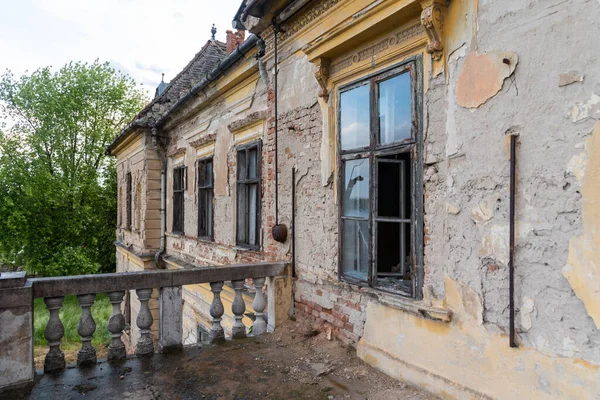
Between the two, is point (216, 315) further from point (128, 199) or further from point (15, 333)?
point (128, 199)

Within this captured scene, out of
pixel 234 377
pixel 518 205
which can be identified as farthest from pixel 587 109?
pixel 234 377

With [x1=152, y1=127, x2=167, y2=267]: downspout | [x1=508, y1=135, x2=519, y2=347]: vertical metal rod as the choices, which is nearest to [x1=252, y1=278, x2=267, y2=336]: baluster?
[x1=508, y1=135, x2=519, y2=347]: vertical metal rod

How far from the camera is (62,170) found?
76.5 ft

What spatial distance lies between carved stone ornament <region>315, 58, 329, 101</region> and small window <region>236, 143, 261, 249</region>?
7.46 feet

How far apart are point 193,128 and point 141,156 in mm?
3515

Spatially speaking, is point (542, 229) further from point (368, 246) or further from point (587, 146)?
point (368, 246)

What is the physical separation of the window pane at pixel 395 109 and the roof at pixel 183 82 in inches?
356

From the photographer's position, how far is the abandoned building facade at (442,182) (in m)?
2.41

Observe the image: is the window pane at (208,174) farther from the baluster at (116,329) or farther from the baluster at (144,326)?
the baluster at (116,329)

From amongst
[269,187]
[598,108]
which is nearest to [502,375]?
[598,108]

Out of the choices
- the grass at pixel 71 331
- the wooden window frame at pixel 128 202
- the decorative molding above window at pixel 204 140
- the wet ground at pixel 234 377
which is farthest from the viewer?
the wooden window frame at pixel 128 202

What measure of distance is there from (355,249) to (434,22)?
2163mm

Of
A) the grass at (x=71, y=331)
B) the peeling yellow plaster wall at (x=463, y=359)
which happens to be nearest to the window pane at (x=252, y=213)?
the peeling yellow plaster wall at (x=463, y=359)

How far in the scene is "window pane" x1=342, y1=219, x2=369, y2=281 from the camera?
399 cm
